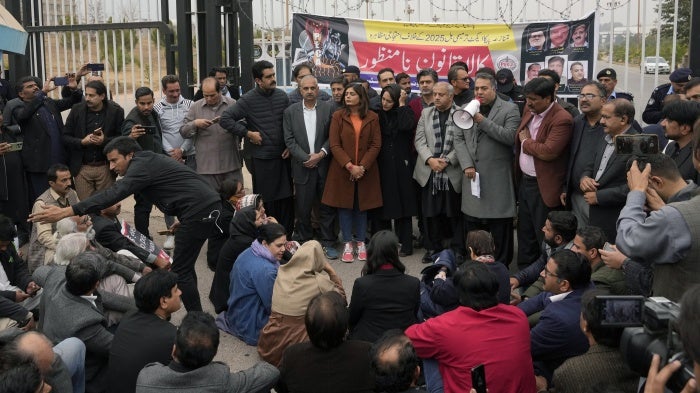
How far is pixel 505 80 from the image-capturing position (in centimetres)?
865

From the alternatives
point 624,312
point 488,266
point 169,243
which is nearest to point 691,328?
point 624,312

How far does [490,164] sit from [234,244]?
252 centimetres

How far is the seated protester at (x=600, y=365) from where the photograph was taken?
381 centimetres

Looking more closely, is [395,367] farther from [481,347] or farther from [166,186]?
[166,186]

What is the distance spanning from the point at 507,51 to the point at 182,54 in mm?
3829

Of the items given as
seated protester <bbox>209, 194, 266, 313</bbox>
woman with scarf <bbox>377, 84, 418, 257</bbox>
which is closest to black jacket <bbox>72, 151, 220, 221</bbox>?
seated protester <bbox>209, 194, 266, 313</bbox>

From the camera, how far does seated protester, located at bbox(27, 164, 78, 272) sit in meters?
6.86

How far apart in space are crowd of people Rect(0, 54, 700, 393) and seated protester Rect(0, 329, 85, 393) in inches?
0.5

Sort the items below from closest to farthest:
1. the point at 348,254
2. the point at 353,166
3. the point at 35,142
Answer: the point at 353,166
the point at 348,254
the point at 35,142

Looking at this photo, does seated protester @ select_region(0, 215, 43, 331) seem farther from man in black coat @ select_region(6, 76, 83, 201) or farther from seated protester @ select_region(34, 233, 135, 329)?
man in black coat @ select_region(6, 76, 83, 201)

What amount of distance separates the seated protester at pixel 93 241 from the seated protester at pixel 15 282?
0.36 metres

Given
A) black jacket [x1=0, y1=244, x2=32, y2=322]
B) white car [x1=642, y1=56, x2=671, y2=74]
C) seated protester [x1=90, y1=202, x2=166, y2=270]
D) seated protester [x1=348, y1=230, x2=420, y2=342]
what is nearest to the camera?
seated protester [x1=348, y1=230, x2=420, y2=342]

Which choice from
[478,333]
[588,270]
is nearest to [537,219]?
[588,270]

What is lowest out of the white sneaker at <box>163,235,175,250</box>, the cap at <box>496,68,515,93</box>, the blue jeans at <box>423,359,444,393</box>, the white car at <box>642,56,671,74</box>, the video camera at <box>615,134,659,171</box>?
the white sneaker at <box>163,235,175,250</box>
